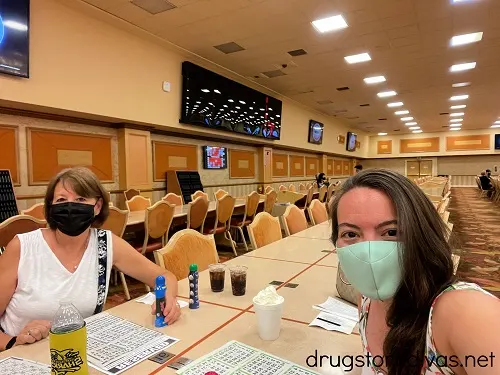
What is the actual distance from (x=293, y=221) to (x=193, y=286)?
7.85ft

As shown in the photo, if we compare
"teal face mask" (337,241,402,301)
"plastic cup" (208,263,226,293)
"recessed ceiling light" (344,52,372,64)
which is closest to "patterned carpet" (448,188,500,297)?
"teal face mask" (337,241,402,301)

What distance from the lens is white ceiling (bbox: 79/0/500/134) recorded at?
185 inches

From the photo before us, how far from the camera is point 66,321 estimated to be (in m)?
0.97

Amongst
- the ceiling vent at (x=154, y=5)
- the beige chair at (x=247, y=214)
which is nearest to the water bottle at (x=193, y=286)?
the beige chair at (x=247, y=214)

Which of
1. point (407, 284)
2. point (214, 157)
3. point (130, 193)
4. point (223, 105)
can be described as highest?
point (223, 105)

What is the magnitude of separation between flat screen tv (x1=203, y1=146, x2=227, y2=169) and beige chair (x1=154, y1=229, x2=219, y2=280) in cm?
601

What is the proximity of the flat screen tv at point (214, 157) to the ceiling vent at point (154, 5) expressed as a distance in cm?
376

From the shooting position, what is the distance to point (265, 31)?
546 centimetres

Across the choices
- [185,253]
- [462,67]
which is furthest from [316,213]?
[462,67]

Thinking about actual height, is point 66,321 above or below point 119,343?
above

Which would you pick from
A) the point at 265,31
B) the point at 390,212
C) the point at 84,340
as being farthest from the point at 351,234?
the point at 265,31

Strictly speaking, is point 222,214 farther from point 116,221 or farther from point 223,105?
point 223,105

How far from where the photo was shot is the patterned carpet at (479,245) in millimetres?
3861

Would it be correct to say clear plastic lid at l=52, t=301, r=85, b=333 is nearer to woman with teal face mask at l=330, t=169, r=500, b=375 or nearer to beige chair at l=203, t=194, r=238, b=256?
woman with teal face mask at l=330, t=169, r=500, b=375
